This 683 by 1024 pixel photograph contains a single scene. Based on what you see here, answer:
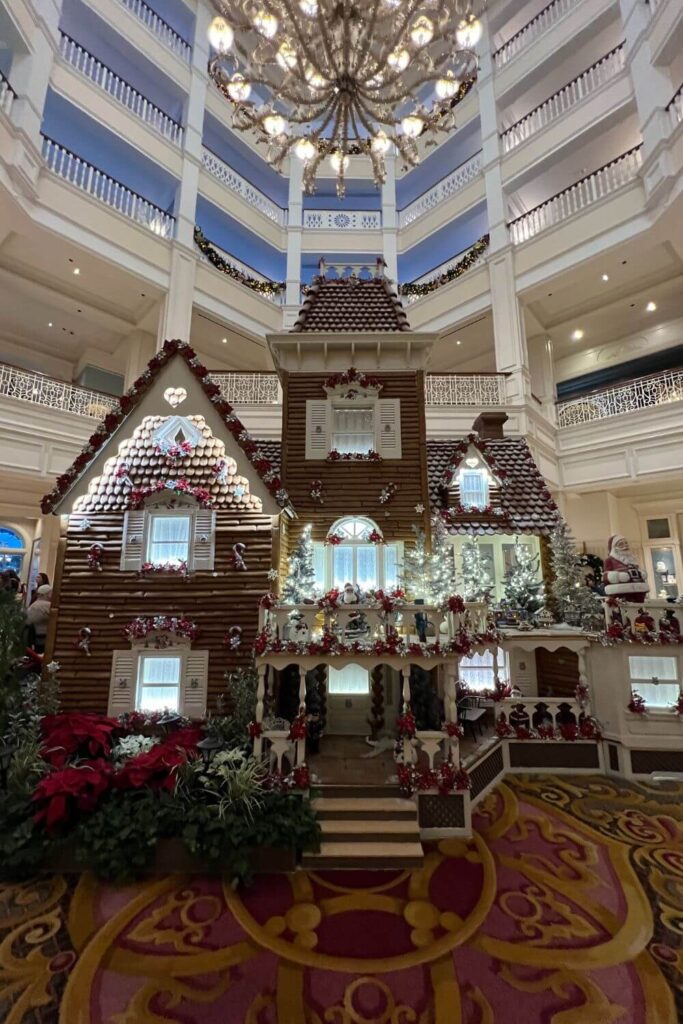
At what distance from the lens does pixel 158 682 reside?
8336 millimetres

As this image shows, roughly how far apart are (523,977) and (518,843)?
2232mm

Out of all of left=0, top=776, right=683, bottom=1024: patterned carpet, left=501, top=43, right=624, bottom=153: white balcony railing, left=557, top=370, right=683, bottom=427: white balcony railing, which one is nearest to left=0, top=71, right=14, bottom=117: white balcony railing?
left=501, top=43, right=624, bottom=153: white balcony railing

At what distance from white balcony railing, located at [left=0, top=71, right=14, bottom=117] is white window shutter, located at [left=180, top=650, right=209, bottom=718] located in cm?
1508

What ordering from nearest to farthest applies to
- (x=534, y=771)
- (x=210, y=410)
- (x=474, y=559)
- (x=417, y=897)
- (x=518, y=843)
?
(x=417, y=897)
(x=518, y=843)
(x=534, y=771)
(x=210, y=410)
(x=474, y=559)

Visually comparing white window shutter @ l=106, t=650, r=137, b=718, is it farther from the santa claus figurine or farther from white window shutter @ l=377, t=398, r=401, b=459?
the santa claus figurine

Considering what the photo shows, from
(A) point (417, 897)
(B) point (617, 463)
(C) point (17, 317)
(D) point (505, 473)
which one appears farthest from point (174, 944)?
(C) point (17, 317)

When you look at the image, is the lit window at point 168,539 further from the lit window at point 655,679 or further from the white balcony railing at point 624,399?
the white balcony railing at point 624,399

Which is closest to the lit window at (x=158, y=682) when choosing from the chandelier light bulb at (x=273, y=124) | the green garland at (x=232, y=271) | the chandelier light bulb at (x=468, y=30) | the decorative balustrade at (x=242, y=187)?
the chandelier light bulb at (x=273, y=124)

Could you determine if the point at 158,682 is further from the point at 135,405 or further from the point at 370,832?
the point at 135,405

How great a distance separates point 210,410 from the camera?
945cm

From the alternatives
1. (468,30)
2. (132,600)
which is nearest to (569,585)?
(132,600)

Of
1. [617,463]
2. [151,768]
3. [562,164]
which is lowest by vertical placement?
[151,768]

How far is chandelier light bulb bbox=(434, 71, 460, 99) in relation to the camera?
744 cm

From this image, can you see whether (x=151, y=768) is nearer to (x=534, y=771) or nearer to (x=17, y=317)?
(x=534, y=771)
